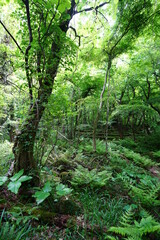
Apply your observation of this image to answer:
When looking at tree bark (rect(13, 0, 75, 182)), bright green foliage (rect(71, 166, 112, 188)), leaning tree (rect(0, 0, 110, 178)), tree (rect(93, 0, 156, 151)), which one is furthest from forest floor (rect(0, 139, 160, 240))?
tree (rect(93, 0, 156, 151))

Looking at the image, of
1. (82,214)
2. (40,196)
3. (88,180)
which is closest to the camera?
(40,196)

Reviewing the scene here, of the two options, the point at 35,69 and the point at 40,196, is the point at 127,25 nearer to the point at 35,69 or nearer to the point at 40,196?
the point at 35,69

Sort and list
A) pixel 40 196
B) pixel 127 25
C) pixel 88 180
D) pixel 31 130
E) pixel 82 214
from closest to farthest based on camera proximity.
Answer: pixel 40 196
pixel 82 214
pixel 31 130
pixel 88 180
pixel 127 25

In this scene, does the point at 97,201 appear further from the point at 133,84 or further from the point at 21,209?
the point at 133,84

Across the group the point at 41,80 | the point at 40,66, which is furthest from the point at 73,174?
the point at 40,66

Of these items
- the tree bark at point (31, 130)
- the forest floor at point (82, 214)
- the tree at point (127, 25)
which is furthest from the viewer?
the tree at point (127, 25)

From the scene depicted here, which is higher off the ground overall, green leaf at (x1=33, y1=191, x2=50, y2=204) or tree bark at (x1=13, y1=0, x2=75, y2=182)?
tree bark at (x1=13, y1=0, x2=75, y2=182)

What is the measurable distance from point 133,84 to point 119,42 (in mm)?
4650

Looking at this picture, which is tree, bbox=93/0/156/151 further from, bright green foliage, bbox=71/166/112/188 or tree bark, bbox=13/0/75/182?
bright green foliage, bbox=71/166/112/188

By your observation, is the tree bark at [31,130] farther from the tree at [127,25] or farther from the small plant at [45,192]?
the tree at [127,25]

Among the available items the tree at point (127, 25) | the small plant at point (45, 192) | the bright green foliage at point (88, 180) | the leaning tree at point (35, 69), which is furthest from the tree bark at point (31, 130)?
the tree at point (127, 25)

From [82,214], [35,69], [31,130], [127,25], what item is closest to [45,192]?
[82,214]

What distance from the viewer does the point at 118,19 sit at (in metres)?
3.41

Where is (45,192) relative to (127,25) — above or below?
below
